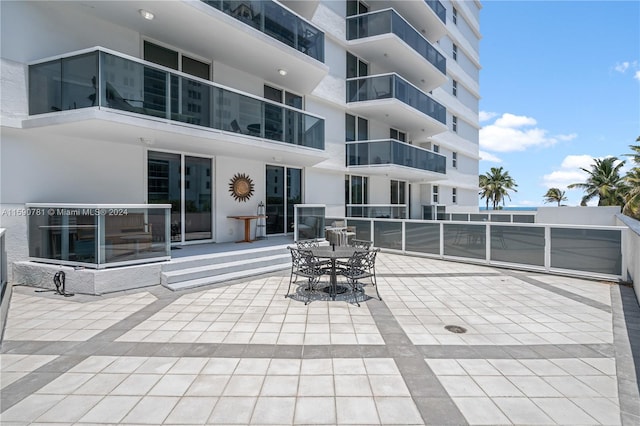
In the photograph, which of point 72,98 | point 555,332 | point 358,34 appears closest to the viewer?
point 555,332

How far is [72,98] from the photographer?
634 cm

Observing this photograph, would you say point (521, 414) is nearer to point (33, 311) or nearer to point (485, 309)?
point (485, 309)

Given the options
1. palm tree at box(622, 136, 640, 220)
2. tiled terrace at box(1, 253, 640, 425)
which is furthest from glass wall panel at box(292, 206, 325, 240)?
palm tree at box(622, 136, 640, 220)

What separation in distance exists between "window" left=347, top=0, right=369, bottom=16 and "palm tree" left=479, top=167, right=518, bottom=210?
127ft

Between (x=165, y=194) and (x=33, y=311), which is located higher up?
(x=165, y=194)

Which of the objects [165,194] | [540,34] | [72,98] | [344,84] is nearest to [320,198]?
[344,84]

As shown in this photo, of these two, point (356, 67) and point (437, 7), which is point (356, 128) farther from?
point (437, 7)

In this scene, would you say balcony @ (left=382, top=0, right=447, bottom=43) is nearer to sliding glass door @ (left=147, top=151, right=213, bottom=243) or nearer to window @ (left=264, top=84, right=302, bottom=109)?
window @ (left=264, top=84, right=302, bottom=109)

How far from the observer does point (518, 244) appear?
356 inches

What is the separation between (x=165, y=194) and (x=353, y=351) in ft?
25.4

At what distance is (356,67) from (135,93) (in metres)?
12.2

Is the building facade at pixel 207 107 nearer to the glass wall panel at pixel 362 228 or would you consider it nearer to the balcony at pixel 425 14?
the balcony at pixel 425 14

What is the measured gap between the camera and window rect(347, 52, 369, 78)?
1550 centimetres

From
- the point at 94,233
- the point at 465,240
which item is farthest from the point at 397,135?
the point at 94,233
